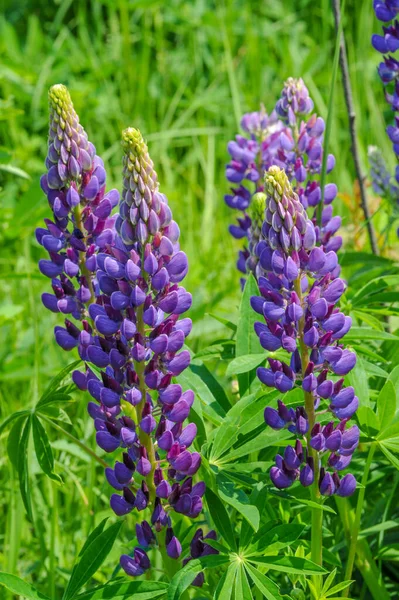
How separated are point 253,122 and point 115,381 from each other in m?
1.16

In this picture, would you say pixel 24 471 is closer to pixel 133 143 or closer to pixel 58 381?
pixel 58 381

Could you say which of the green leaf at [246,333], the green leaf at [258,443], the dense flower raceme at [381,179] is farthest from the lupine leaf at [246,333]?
the dense flower raceme at [381,179]

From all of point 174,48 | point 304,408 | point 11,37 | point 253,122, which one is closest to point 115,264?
point 304,408

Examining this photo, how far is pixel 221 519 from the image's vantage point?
1.70 meters

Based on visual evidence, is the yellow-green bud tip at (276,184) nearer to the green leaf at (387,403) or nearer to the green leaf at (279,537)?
the green leaf at (387,403)

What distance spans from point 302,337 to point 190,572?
449 millimetres

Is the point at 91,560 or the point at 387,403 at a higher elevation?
the point at 387,403

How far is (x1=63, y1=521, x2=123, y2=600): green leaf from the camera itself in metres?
1.68

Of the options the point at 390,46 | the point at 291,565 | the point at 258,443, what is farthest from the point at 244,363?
the point at 390,46

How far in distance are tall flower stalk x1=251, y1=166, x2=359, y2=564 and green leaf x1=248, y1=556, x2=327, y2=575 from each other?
0.13 meters

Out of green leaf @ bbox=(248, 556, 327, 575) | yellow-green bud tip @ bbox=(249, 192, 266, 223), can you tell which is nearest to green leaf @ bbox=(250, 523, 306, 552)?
green leaf @ bbox=(248, 556, 327, 575)

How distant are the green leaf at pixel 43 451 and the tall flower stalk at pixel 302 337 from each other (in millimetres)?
455

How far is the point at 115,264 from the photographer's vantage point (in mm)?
1629

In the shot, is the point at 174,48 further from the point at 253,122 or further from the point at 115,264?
the point at 115,264
